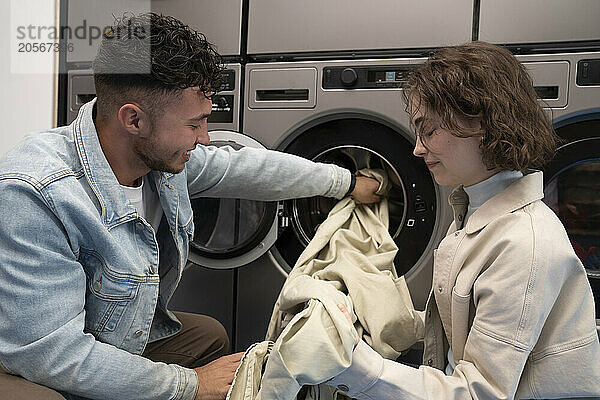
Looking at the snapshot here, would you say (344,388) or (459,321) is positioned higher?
(459,321)

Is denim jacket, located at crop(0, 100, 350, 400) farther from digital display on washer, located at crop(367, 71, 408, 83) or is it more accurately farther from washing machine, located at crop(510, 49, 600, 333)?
washing machine, located at crop(510, 49, 600, 333)

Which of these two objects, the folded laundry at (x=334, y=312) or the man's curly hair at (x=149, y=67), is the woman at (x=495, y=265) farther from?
the man's curly hair at (x=149, y=67)

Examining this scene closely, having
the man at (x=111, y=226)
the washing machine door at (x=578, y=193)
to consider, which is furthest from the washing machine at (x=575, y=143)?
the man at (x=111, y=226)

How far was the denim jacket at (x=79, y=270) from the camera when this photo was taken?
1190mm

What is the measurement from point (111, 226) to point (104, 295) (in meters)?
0.14

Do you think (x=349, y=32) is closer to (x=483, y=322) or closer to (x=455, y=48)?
(x=455, y=48)

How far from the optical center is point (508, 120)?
1.22 metres

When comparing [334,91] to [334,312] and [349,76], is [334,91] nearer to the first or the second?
[349,76]

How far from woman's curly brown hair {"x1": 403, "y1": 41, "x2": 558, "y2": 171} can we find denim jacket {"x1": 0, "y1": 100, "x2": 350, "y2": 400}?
64 cm

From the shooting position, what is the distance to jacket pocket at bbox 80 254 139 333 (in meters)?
1.31

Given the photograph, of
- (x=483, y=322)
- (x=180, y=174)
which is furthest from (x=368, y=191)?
(x=483, y=322)

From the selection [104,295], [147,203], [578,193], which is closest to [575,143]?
[578,193]

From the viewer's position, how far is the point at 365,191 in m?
1.79

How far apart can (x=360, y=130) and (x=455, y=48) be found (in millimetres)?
575
